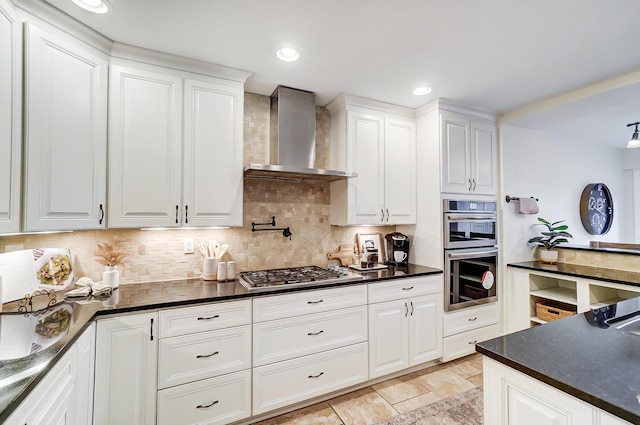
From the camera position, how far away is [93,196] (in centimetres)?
174

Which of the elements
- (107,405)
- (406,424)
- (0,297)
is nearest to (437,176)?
(406,424)

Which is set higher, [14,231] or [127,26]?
[127,26]

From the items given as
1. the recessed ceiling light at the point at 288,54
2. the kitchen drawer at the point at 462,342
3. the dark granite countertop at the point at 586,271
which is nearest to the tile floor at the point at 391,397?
the kitchen drawer at the point at 462,342

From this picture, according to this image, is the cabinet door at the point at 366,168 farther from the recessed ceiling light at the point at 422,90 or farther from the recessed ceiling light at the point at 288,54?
the recessed ceiling light at the point at 288,54

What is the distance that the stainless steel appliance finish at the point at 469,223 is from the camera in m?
2.75

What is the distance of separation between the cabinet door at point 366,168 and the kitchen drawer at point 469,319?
1.19 meters

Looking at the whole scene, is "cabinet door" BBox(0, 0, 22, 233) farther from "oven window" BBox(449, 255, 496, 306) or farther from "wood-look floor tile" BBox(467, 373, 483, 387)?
"wood-look floor tile" BBox(467, 373, 483, 387)

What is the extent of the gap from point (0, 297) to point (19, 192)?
54cm

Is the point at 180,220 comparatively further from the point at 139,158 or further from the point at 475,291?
the point at 475,291

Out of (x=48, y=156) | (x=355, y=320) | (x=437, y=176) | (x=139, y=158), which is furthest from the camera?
(x=437, y=176)

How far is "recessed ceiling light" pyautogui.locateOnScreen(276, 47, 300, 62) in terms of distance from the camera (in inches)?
76.5

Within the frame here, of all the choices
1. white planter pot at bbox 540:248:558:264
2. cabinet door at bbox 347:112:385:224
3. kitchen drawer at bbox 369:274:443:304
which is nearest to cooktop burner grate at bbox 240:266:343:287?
kitchen drawer at bbox 369:274:443:304

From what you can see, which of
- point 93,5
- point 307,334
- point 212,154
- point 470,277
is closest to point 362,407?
point 307,334

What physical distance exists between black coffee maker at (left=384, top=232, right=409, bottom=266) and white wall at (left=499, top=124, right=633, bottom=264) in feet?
3.80
